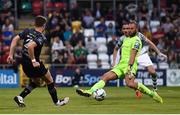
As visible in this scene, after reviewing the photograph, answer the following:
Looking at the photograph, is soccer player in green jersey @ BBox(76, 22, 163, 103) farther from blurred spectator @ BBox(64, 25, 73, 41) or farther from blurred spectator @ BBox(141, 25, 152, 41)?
blurred spectator @ BBox(64, 25, 73, 41)

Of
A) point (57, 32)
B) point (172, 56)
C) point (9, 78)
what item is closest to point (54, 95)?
point (9, 78)

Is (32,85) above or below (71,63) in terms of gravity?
above

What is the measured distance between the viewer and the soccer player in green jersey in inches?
659

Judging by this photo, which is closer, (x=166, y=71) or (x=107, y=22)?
(x=166, y=71)

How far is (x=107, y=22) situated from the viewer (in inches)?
1371

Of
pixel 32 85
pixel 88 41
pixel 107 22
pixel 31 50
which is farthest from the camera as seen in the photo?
pixel 107 22

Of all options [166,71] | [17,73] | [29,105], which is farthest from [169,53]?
[29,105]

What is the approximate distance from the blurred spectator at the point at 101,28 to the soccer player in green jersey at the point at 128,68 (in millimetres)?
15921

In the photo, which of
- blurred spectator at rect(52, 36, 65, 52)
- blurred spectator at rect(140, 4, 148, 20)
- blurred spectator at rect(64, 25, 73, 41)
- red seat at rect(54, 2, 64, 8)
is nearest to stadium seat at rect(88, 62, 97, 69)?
blurred spectator at rect(52, 36, 65, 52)

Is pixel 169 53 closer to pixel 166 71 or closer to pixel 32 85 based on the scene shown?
pixel 166 71

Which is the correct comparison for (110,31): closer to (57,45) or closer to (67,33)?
(67,33)

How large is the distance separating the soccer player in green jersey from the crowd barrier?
1298 centimetres

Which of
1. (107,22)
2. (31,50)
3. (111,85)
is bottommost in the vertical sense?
(111,85)

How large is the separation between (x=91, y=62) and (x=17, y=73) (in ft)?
11.7
